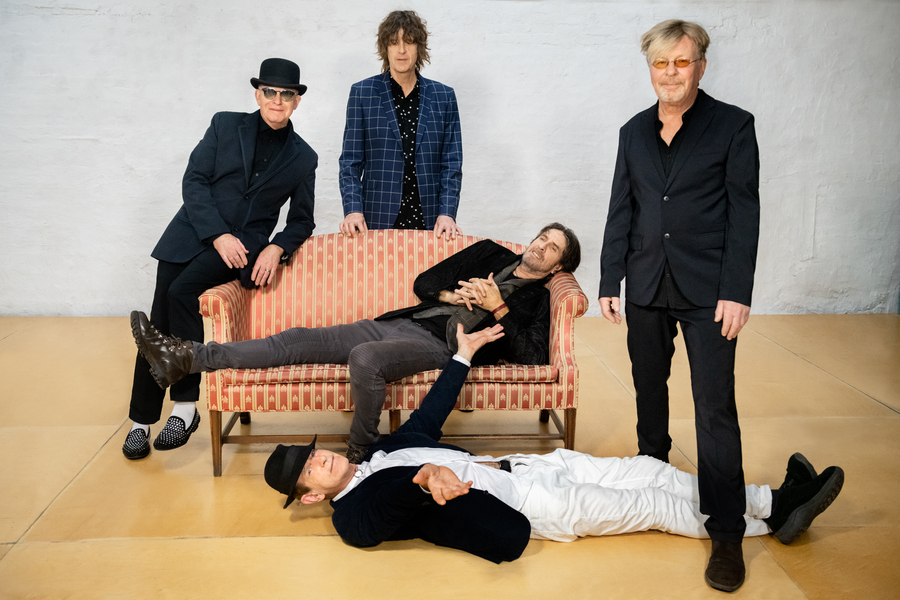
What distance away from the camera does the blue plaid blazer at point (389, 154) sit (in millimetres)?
3764

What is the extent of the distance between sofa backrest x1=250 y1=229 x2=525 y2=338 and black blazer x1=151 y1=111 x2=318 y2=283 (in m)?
0.24

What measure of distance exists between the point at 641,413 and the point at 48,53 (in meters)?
4.82

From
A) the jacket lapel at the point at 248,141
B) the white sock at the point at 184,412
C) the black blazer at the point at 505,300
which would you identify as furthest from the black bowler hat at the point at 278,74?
the white sock at the point at 184,412

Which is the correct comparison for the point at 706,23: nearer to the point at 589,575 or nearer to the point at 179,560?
the point at 589,575

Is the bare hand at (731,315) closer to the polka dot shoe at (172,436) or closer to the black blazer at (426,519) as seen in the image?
the black blazer at (426,519)

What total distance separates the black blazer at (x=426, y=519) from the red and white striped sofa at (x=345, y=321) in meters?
0.64

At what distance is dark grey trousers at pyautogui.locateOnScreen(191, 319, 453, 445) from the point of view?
3012 mm

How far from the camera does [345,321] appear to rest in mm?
3707

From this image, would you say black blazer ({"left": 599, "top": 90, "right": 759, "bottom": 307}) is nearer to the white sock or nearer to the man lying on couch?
the man lying on couch

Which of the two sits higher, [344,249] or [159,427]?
[344,249]

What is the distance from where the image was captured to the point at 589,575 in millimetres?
2484

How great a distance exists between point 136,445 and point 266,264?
38.2 inches

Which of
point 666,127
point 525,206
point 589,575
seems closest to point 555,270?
point 666,127

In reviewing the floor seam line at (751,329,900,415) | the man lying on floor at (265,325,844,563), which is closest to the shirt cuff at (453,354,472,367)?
the man lying on floor at (265,325,844,563)
